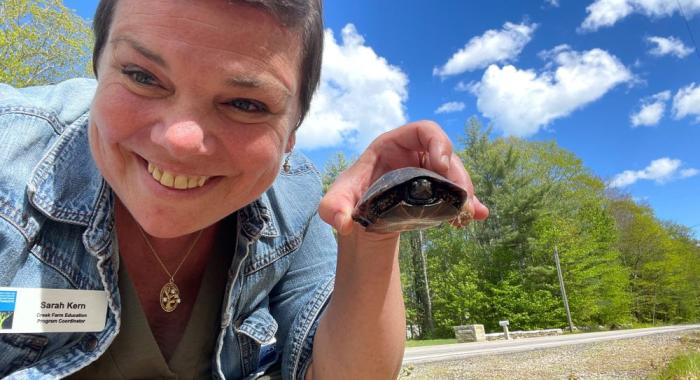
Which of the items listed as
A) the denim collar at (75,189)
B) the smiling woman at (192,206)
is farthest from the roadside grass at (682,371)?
the denim collar at (75,189)

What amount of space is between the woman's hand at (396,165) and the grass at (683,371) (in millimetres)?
4357

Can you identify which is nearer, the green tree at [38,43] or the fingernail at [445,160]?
the fingernail at [445,160]

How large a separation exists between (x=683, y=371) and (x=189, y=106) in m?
5.37

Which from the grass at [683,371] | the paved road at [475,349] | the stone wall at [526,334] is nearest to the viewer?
the grass at [683,371]

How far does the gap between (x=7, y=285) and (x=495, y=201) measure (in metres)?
27.5

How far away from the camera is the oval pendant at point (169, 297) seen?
5.34 feet

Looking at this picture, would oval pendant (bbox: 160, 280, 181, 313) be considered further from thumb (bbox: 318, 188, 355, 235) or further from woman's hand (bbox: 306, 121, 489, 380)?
thumb (bbox: 318, 188, 355, 235)

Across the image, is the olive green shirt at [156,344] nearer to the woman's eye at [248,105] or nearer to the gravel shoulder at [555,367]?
the woman's eye at [248,105]

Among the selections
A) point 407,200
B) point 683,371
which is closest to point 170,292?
point 407,200

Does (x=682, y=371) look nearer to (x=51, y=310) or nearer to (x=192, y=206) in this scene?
(x=192, y=206)

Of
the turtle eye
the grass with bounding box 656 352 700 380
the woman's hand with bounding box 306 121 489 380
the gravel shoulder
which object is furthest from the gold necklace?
the grass with bounding box 656 352 700 380

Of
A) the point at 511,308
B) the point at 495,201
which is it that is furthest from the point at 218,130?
the point at 511,308

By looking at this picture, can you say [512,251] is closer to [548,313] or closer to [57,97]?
[548,313]

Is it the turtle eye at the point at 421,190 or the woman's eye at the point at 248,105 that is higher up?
the woman's eye at the point at 248,105
